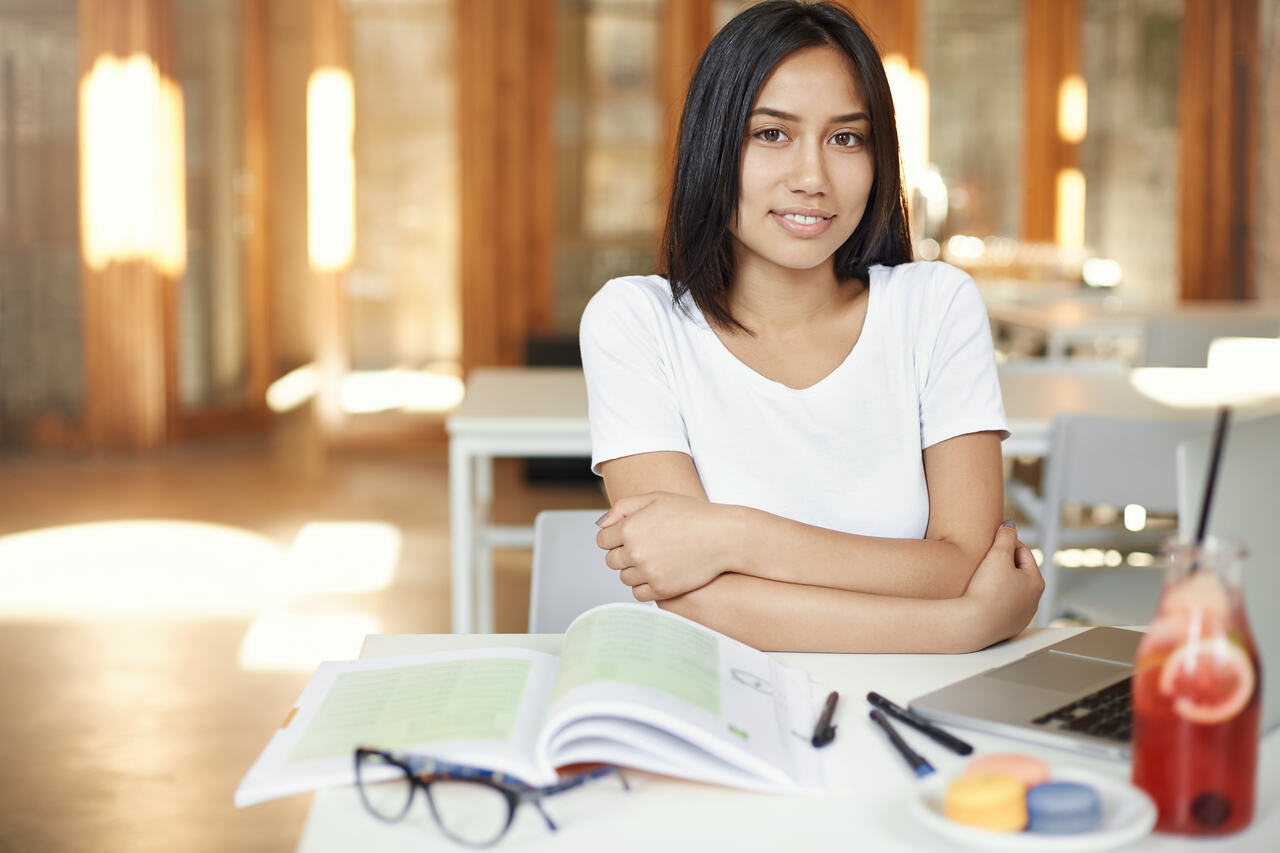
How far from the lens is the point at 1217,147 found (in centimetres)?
628

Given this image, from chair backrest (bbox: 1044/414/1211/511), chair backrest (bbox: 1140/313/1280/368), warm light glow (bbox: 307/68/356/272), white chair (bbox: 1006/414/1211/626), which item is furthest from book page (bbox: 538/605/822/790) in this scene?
warm light glow (bbox: 307/68/356/272)

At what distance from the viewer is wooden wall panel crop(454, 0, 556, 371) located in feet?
19.8

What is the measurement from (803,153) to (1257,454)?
65 centimetres

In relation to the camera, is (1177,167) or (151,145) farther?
(1177,167)

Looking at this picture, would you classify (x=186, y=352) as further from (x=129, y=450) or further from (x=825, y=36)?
(x=825, y=36)

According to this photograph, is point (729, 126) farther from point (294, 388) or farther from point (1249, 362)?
point (294, 388)

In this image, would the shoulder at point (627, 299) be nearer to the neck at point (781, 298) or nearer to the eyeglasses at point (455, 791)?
the neck at point (781, 298)

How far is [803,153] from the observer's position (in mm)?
1407

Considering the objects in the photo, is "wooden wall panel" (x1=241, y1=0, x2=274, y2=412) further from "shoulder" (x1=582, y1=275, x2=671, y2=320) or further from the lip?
the lip

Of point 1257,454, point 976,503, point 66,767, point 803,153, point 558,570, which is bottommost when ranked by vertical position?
point 66,767

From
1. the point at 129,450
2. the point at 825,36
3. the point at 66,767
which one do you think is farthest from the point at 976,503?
the point at 129,450

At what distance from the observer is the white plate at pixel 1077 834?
29.4 inches

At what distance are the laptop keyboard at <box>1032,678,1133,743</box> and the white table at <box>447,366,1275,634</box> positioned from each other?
1.29m

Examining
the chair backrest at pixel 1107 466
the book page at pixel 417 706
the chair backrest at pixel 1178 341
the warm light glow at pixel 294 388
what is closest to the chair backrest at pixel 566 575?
the book page at pixel 417 706
